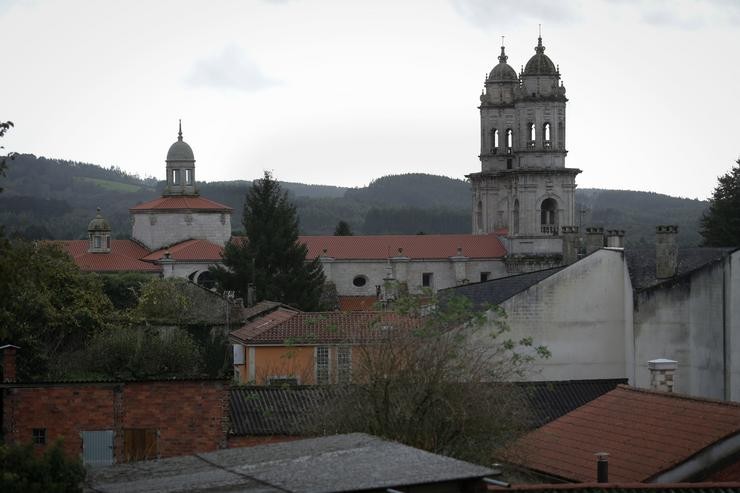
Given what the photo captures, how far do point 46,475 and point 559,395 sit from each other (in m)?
18.2

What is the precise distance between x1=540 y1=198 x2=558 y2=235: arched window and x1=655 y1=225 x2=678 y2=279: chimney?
52.0 meters

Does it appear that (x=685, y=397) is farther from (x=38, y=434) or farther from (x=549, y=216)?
(x=549, y=216)

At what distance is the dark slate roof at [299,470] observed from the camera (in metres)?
12.9

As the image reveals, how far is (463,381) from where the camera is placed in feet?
76.6

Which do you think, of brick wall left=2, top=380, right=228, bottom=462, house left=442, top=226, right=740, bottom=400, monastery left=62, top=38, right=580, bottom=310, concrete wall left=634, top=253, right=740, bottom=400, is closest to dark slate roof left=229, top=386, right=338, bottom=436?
brick wall left=2, top=380, right=228, bottom=462

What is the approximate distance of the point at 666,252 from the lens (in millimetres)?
36031

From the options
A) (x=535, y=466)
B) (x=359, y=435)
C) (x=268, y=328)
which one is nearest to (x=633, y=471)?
(x=535, y=466)

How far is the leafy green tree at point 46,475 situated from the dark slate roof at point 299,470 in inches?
10.1

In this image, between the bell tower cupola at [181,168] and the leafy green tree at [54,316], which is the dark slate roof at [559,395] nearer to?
the leafy green tree at [54,316]

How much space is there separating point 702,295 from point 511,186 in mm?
57838

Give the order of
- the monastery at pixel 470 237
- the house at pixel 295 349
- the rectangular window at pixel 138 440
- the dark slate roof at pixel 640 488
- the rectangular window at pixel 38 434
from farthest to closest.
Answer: the monastery at pixel 470 237 < the house at pixel 295 349 < the rectangular window at pixel 138 440 < the rectangular window at pixel 38 434 < the dark slate roof at pixel 640 488

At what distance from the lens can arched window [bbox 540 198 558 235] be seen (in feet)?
291

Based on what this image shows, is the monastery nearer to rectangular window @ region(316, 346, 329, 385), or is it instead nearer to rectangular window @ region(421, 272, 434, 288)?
rectangular window @ region(421, 272, 434, 288)

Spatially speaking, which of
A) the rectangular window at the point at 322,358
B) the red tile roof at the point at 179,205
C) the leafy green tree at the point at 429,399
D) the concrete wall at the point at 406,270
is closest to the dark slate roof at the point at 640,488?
the leafy green tree at the point at 429,399
